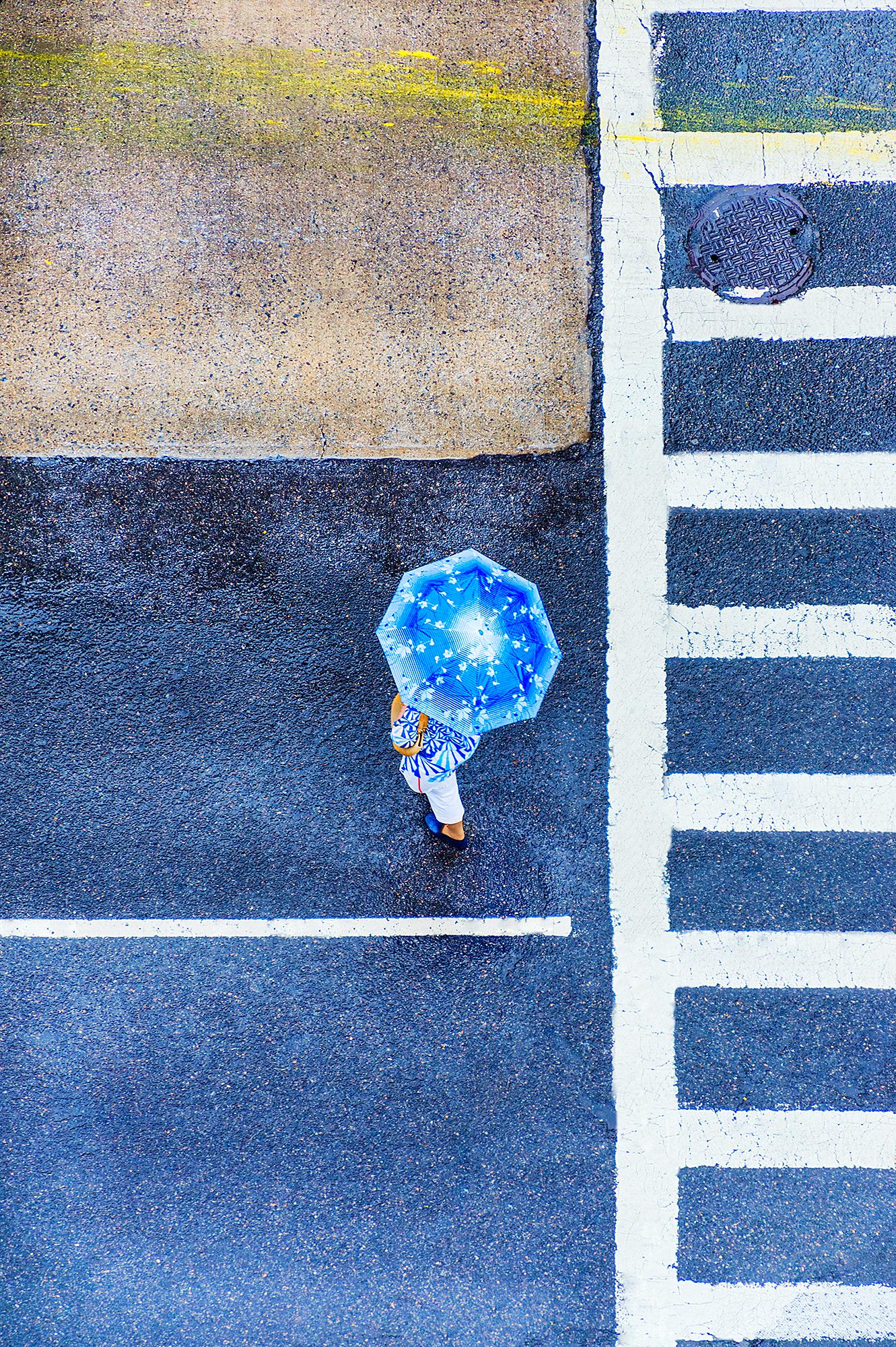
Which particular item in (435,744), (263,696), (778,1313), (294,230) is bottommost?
(778,1313)

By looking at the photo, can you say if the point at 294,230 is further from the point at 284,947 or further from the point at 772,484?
the point at 284,947

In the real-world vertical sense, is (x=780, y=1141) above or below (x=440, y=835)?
below

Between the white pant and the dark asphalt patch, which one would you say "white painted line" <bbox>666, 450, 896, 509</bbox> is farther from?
the white pant

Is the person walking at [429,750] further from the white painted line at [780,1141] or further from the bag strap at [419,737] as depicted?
the white painted line at [780,1141]

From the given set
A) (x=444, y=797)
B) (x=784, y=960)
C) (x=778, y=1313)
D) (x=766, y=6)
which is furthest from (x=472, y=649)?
(x=766, y=6)

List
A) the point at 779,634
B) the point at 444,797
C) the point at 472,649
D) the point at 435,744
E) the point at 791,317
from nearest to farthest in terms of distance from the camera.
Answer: the point at 472,649 → the point at 435,744 → the point at 444,797 → the point at 779,634 → the point at 791,317

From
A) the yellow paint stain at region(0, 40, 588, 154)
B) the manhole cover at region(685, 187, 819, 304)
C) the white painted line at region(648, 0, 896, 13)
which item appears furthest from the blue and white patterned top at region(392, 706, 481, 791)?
the white painted line at region(648, 0, 896, 13)
